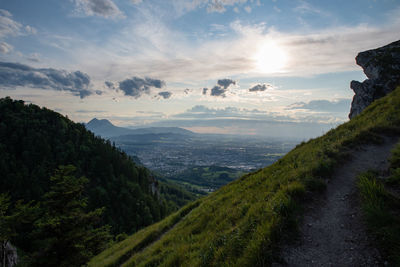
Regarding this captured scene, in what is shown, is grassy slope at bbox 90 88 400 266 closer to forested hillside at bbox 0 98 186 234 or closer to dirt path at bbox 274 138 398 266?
dirt path at bbox 274 138 398 266

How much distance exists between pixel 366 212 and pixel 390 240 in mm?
1054

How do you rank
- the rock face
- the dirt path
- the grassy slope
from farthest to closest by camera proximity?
the rock face → the grassy slope → the dirt path

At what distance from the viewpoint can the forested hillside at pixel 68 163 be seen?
236ft

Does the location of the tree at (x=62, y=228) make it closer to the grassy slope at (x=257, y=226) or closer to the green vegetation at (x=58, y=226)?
the green vegetation at (x=58, y=226)

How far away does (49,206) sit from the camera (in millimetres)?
15000

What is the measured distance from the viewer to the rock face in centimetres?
3322

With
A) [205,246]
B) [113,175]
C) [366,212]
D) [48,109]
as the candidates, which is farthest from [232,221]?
[48,109]

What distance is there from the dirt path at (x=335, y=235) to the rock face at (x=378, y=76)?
1387 inches

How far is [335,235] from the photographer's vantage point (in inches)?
214

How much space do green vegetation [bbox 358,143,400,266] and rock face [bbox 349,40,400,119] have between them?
36.1 m

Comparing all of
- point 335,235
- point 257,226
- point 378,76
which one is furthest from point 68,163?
point 378,76

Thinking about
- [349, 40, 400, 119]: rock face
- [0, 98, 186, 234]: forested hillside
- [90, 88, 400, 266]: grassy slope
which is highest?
[349, 40, 400, 119]: rock face

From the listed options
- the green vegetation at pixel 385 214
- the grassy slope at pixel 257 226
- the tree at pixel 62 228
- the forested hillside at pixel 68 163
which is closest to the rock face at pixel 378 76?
the grassy slope at pixel 257 226

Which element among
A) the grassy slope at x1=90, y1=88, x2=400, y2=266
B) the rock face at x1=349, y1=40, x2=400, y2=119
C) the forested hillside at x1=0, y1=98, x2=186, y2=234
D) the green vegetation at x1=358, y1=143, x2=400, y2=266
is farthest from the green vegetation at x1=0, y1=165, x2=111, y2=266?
the forested hillside at x1=0, y1=98, x2=186, y2=234
